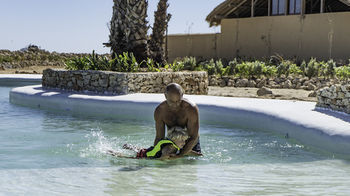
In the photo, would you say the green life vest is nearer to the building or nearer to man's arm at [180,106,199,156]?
man's arm at [180,106,199,156]

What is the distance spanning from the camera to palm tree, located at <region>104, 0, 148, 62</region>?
1323 cm

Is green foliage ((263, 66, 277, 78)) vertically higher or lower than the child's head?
higher

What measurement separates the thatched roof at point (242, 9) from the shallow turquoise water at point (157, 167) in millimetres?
14433

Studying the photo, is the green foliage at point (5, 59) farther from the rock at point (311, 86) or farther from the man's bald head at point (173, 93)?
the man's bald head at point (173, 93)

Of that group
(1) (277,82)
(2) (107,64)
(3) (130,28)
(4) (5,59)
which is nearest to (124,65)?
(2) (107,64)

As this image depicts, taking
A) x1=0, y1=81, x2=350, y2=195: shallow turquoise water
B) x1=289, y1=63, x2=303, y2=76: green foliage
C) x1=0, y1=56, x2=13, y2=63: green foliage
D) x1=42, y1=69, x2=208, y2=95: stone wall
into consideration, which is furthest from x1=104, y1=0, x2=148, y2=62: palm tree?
x1=0, y1=56, x2=13, y2=63: green foliage

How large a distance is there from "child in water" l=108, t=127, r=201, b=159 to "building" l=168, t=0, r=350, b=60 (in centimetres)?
1439

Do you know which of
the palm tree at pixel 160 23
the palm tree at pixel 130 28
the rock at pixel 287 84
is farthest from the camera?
the palm tree at pixel 160 23

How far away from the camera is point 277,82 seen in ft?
49.2

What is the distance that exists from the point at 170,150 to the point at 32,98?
22.8 feet

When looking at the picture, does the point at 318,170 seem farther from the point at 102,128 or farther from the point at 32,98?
the point at 32,98

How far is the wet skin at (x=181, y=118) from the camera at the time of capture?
17.2 feet

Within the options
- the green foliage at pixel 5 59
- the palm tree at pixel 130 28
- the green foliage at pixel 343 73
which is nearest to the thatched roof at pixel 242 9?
the green foliage at pixel 343 73

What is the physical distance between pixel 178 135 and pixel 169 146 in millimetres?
237
